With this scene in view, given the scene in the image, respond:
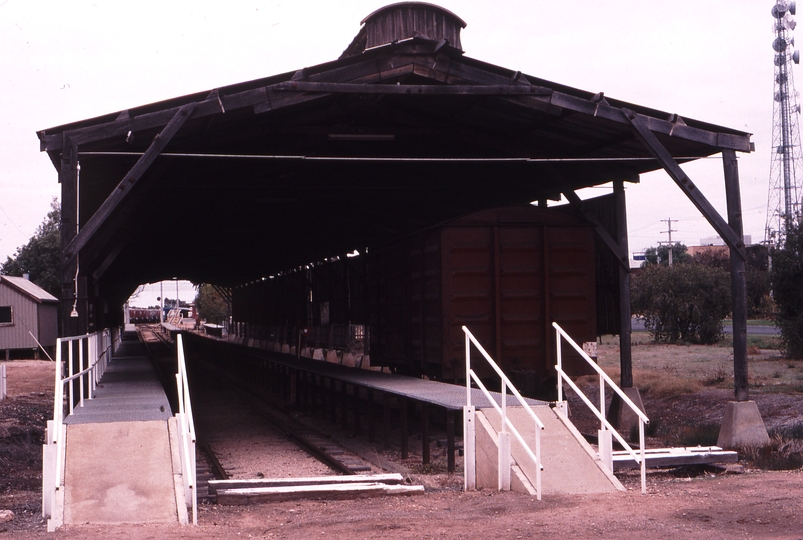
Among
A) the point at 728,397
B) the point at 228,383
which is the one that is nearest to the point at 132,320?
the point at 228,383

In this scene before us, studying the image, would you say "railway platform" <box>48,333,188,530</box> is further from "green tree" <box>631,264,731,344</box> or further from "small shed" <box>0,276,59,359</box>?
"green tree" <box>631,264,731,344</box>

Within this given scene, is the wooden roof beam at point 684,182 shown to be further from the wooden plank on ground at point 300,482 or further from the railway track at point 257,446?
the wooden plank on ground at point 300,482

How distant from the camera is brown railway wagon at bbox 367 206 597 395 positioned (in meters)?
13.7

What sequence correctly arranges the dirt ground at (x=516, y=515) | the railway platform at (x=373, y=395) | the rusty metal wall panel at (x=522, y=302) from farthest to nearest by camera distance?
the rusty metal wall panel at (x=522, y=302) < the railway platform at (x=373, y=395) < the dirt ground at (x=516, y=515)

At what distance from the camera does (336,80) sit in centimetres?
1300

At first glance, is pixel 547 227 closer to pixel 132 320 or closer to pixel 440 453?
pixel 440 453

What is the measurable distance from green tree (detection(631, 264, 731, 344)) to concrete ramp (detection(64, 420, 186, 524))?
3141 centimetres

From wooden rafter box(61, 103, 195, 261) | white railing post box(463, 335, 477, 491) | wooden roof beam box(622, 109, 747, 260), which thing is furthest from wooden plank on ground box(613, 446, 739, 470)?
wooden rafter box(61, 103, 195, 261)

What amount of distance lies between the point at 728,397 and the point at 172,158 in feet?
38.7

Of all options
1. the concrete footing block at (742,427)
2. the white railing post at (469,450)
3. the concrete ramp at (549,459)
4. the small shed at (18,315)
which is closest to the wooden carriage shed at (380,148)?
the concrete footing block at (742,427)

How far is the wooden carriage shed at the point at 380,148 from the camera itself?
12578 mm

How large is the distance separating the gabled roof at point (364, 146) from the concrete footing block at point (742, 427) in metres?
4.08

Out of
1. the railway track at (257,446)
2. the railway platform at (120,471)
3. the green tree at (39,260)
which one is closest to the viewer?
the railway platform at (120,471)

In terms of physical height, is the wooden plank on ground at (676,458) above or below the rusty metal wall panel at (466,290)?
below
